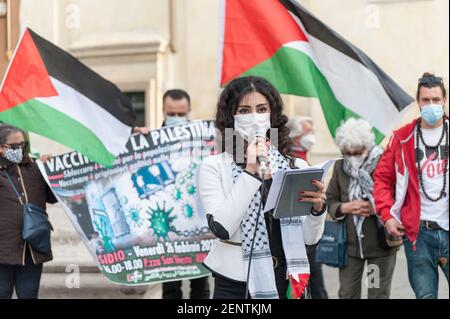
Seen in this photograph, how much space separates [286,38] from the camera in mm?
5316

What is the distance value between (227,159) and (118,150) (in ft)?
9.15

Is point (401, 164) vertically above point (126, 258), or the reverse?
point (401, 164)

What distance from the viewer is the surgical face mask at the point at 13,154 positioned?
539 centimetres

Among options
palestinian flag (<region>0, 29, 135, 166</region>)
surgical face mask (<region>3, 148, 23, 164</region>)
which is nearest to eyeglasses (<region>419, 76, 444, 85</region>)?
palestinian flag (<region>0, 29, 135, 166</region>)

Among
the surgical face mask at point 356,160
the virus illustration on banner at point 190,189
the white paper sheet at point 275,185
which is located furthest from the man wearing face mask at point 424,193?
the white paper sheet at point 275,185

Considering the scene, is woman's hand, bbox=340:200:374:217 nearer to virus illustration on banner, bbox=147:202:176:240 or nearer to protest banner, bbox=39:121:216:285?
protest banner, bbox=39:121:216:285

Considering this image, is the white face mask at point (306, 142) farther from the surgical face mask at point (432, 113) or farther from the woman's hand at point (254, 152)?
the woman's hand at point (254, 152)

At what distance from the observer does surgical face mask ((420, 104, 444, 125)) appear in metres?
4.61

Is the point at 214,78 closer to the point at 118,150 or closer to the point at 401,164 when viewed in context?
the point at 118,150

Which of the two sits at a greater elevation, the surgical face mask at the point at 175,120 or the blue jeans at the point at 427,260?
the surgical face mask at the point at 175,120

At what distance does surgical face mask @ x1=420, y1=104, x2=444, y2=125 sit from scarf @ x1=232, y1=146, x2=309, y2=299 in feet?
6.10

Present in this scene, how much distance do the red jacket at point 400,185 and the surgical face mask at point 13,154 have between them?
256 cm

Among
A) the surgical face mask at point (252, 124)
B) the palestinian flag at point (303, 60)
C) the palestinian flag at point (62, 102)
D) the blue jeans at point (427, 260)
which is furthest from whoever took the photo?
the palestinian flag at point (62, 102)
